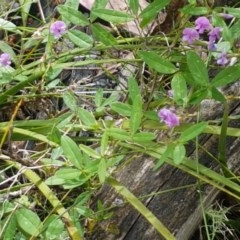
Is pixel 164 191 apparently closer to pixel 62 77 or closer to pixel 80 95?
pixel 80 95

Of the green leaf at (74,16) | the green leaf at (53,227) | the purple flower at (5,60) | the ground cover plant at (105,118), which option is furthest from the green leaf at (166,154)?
the purple flower at (5,60)

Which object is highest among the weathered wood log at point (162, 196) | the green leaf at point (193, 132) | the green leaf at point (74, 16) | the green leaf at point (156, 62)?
the green leaf at point (74, 16)

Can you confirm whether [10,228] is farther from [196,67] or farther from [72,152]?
[196,67]

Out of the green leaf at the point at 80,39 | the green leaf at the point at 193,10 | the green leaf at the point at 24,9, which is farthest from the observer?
the green leaf at the point at 24,9

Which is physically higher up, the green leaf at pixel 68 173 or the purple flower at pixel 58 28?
the purple flower at pixel 58 28

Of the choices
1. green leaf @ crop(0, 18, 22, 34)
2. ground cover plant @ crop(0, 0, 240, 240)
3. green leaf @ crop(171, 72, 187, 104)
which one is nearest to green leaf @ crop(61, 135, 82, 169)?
ground cover plant @ crop(0, 0, 240, 240)

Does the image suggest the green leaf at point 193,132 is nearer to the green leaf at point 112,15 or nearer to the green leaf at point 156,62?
the green leaf at point 156,62

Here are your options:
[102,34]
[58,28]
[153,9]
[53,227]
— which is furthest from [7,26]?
[53,227]

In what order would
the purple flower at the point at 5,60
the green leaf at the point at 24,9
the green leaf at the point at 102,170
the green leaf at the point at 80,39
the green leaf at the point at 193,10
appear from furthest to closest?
1. the green leaf at the point at 24,9
2. the purple flower at the point at 5,60
3. the green leaf at the point at 80,39
4. the green leaf at the point at 193,10
5. the green leaf at the point at 102,170
